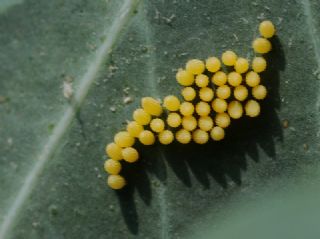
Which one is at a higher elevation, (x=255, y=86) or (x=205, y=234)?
(x=255, y=86)

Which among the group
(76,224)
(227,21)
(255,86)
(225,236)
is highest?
(227,21)

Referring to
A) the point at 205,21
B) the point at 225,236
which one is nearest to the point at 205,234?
the point at 225,236

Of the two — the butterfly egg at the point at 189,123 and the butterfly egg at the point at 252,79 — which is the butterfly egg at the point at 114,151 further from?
the butterfly egg at the point at 252,79

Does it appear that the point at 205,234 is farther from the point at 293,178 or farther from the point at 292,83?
the point at 292,83

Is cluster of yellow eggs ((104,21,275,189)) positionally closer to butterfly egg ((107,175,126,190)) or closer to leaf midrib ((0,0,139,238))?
butterfly egg ((107,175,126,190))

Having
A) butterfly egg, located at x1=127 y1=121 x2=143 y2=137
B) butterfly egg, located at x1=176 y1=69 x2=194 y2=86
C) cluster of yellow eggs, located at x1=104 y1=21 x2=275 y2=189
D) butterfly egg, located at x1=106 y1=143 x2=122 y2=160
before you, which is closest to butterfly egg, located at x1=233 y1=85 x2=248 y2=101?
cluster of yellow eggs, located at x1=104 y1=21 x2=275 y2=189

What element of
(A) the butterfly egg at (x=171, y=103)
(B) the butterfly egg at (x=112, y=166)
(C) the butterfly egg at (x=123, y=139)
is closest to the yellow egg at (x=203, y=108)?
(A) the butterfly egg at (x=171, y=103)

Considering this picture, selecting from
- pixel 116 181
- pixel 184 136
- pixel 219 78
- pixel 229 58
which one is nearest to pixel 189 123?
pixel 184 136
